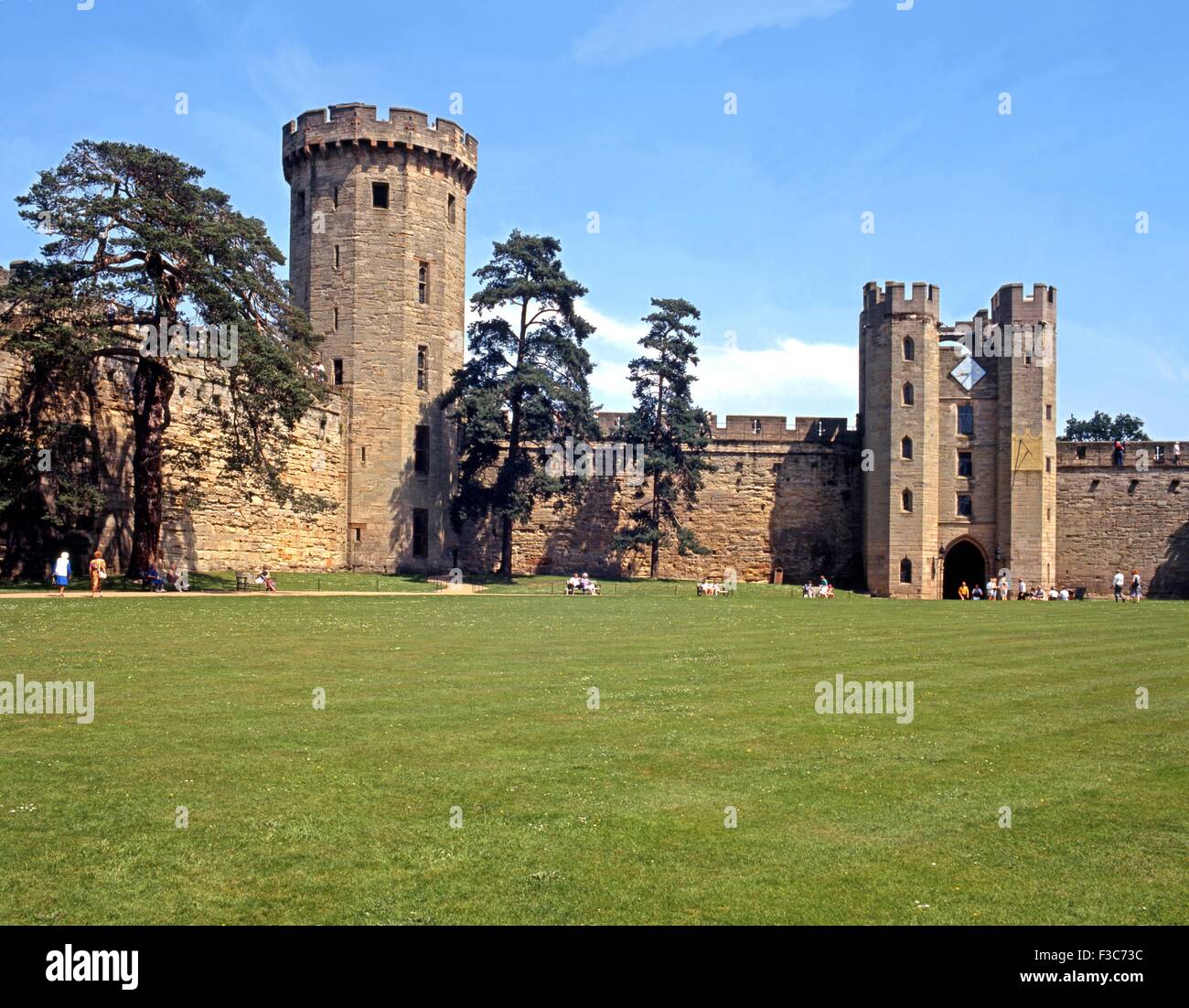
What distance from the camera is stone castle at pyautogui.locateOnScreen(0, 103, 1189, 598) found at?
4288cm

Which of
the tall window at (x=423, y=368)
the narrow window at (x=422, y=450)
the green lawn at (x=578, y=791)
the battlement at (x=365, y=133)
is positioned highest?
the battlement at (x=365, y=133)

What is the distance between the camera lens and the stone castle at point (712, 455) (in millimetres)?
42875

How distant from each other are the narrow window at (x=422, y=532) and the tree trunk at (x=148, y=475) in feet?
47.2

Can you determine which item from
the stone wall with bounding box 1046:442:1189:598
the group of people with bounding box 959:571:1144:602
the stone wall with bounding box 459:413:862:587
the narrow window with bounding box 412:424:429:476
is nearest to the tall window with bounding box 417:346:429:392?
the narrow window with bounding box 412:424:429:476

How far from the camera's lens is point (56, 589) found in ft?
90.1

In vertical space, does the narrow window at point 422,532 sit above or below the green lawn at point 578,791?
above

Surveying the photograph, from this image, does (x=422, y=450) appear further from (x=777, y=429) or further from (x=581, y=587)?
(x=777, y=429)

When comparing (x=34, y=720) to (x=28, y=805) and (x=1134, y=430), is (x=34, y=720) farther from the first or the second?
(x=1134, y=430)

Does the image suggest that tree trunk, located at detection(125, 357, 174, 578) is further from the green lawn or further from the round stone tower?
the green lawn

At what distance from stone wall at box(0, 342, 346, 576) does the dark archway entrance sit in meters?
25.8

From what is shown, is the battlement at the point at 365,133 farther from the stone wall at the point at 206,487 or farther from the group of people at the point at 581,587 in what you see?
the group of people at the point at 581,587

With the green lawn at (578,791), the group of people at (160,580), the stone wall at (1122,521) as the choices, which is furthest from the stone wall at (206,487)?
the stone wall at (1122,521)

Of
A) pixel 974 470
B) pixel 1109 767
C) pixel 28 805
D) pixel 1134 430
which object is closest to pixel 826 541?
pixel 974 470

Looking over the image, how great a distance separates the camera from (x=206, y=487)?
120ft
